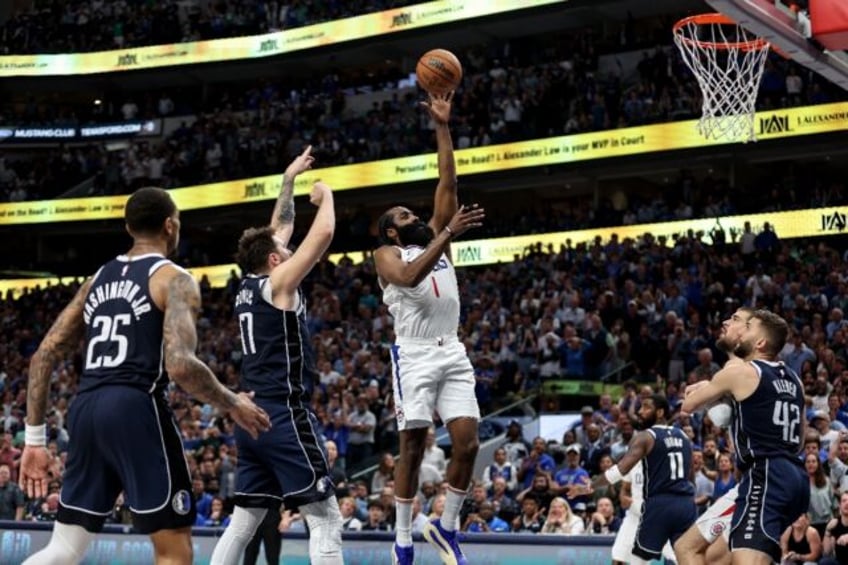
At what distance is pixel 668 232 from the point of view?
2766 cm

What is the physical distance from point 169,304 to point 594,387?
1404 cm

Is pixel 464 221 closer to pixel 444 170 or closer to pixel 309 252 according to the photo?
pixel 444 170

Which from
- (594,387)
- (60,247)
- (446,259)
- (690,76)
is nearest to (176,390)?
(594,387)

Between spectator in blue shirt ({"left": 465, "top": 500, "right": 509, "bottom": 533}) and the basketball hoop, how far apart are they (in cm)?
493

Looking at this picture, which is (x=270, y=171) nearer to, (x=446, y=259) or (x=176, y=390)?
(x=176, y=390)

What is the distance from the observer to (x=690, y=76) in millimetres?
28531

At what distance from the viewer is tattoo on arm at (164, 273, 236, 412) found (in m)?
5.58

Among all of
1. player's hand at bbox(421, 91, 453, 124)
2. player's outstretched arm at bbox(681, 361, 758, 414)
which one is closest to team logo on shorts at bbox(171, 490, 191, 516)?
player's outstretched arm at bbox(681, 361, 758, 414)

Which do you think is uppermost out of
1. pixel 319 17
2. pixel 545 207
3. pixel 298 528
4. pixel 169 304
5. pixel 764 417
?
pixel 319 17

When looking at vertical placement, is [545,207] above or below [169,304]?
above

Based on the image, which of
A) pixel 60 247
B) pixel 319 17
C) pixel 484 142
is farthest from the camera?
pixel 60 247

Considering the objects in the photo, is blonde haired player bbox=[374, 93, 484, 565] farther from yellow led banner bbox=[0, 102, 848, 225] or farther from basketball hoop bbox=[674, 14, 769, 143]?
yellow led banner bbox=[0, 102, 848, 225]

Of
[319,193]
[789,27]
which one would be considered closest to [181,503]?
[319,193]

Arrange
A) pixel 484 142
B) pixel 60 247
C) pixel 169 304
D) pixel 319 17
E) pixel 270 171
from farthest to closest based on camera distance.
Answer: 1. pixel 60 247
2. pixel 319 17
3. pixel 270 171
4. pixel 484 142
5. pixel 169 304
